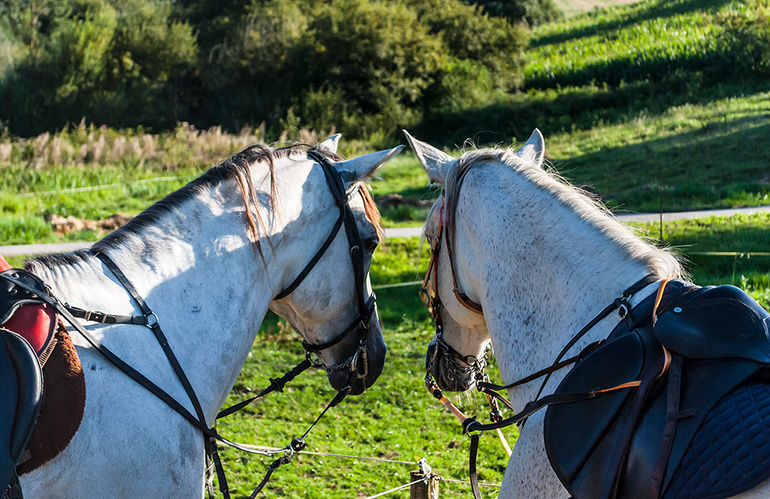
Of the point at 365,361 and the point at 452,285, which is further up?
the point at 452,285

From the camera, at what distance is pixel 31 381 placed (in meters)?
1.77

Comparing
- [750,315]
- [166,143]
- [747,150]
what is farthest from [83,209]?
[747,150]

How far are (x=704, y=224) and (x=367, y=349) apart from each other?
25.1ft

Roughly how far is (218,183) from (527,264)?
122 cm

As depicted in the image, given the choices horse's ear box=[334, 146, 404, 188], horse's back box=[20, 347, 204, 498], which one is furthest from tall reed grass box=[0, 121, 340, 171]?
horse's back box=[20, 347, 204, 498]

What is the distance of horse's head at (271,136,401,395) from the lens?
2582 millimetres

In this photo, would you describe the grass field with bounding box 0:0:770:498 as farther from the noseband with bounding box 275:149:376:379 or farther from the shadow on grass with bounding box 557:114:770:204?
the noseband with bounding box 275:149:376:379

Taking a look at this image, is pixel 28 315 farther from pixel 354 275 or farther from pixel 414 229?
pixel 414 229

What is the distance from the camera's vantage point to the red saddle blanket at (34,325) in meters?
1.84

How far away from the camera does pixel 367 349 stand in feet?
9.71

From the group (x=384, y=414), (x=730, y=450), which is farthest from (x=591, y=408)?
(x=384, y=414)

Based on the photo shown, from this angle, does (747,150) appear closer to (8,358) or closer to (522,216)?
(522,216)

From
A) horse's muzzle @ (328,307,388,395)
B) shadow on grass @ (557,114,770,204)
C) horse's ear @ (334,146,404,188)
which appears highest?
horse's ear @ (334,146,404,188)

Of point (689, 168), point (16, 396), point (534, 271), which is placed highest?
point (16, 396)
